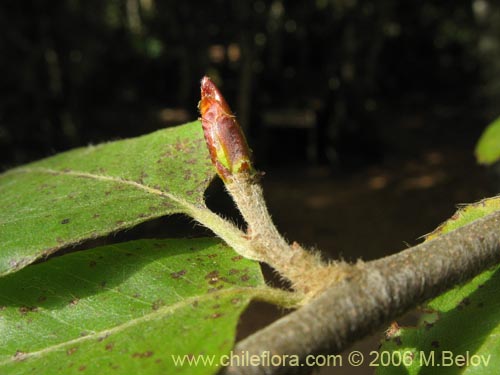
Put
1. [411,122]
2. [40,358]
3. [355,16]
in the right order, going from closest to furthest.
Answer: [40,358], [355,16], [411,122]

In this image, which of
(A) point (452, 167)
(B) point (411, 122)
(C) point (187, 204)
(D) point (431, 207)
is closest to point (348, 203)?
(D) point (431, 207)

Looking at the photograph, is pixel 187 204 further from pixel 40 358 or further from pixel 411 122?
pixel 411 122

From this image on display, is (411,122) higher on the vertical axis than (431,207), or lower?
higher

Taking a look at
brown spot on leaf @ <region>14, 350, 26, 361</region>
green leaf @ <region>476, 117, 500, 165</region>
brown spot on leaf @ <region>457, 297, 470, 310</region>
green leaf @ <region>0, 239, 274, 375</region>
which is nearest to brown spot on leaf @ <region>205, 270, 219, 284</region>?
green leaf @ <region>0, 239, 274, 375</region>

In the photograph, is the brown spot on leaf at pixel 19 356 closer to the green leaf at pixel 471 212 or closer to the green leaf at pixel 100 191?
the green leaf at pixel 100 191

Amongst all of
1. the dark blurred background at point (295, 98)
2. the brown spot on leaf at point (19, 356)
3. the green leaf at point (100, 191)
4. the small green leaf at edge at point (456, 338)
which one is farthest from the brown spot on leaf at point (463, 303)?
the dark blurred background at point (295, 98)

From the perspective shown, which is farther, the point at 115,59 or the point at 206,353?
the point at 115,59

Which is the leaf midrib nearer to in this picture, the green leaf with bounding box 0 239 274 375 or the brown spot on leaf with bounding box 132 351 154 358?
the green leaf with bounding box 0 239 274 375
